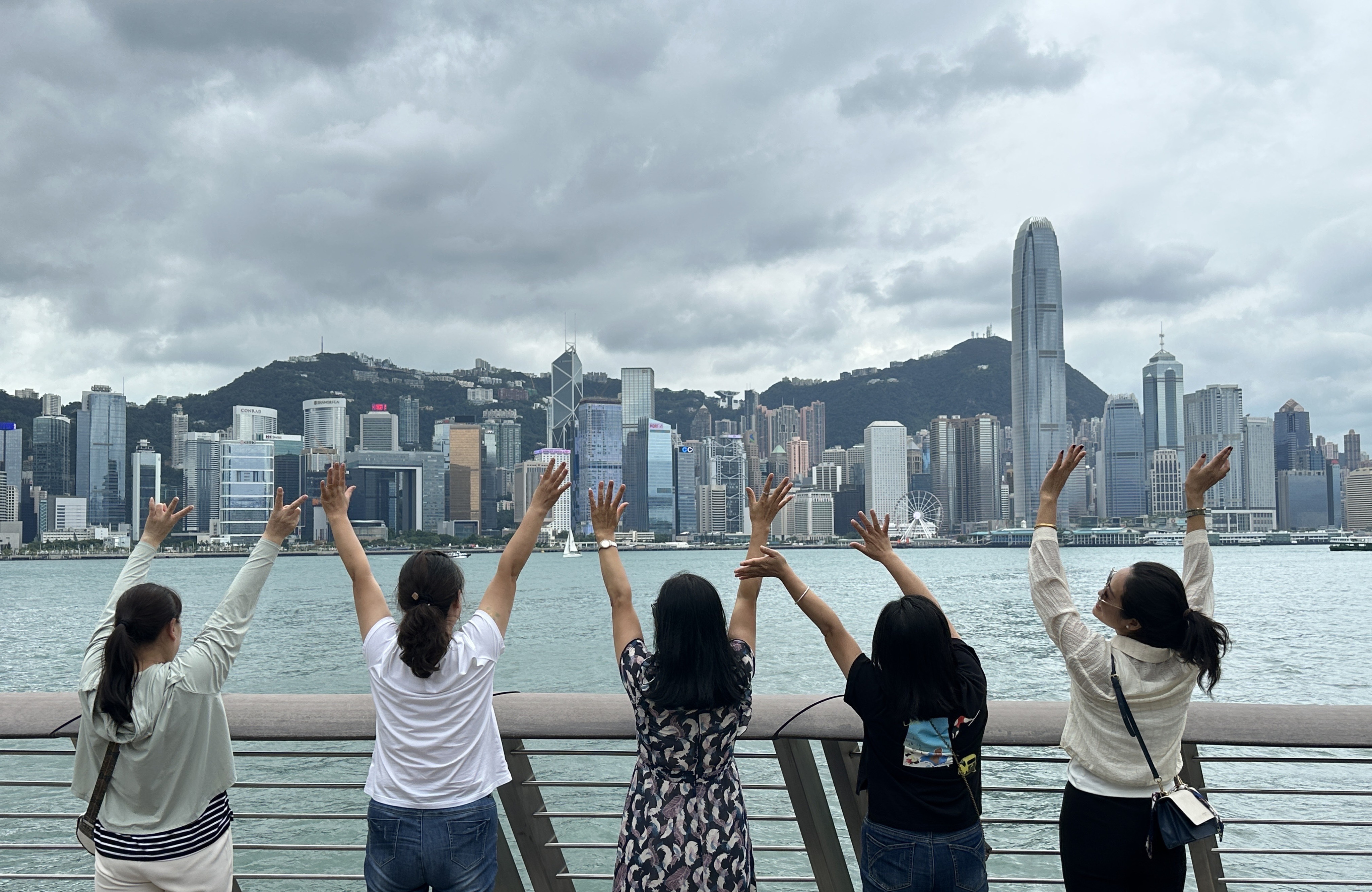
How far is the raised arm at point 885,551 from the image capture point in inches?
116

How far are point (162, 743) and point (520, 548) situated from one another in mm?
1145

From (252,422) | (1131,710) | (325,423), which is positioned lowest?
(1131,710)

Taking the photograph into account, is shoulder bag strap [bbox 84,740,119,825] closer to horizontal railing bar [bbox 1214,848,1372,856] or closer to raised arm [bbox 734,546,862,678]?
raised arm [bbox 734,546,862,678]

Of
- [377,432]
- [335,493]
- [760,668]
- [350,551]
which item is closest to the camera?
[350,551]

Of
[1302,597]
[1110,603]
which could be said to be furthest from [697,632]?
[1302,597]

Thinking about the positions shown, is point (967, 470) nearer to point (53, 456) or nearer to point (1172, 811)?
point (53, 456)

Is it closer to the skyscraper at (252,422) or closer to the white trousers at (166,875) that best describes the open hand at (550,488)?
the white trousers at (166,875)

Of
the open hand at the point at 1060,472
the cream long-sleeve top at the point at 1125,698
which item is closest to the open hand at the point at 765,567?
the cream long-sleeve top at the point at 1125,698

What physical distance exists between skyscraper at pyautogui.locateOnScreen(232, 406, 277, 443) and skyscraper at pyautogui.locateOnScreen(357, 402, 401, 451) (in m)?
15.6

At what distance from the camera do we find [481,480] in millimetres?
180625

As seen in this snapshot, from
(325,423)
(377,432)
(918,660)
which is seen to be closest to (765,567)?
(918,660)

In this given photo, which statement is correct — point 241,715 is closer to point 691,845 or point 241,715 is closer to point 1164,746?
point 691,845

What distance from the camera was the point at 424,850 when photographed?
8.98 ft

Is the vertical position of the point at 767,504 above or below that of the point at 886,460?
below
